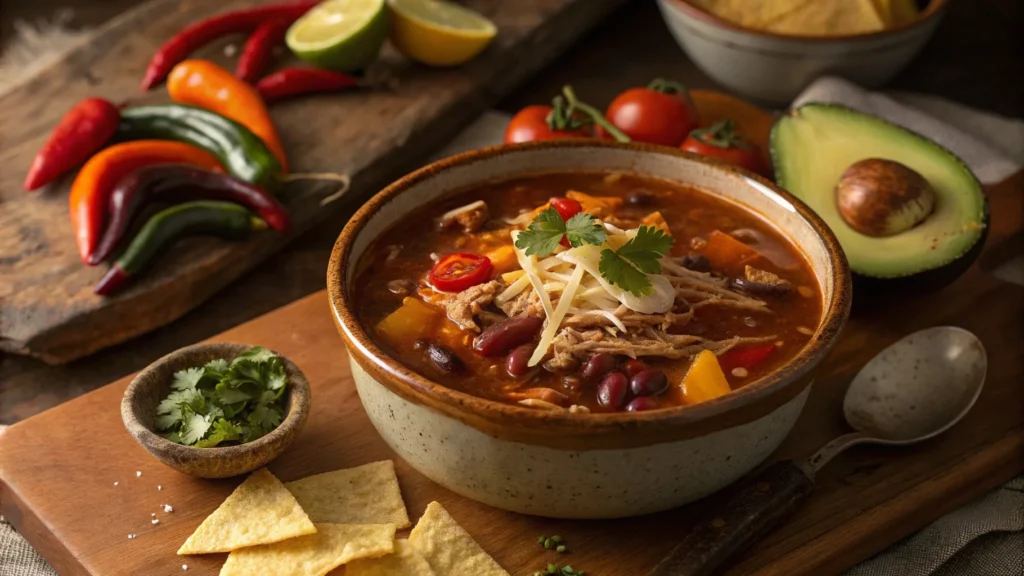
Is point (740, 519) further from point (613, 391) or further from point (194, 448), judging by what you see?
point (194, 448)

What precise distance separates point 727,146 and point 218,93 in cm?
283

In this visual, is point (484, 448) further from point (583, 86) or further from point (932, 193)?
point (583, 86)

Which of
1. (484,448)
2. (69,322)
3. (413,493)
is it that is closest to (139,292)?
(69,322)

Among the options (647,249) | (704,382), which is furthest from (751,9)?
(704,382)

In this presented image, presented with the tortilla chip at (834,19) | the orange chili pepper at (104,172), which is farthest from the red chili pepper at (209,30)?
the tortilla chip at (834,19)

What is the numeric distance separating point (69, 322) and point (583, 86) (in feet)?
11.5

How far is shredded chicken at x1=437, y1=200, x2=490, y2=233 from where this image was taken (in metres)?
4.16

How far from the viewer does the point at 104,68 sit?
6.64m

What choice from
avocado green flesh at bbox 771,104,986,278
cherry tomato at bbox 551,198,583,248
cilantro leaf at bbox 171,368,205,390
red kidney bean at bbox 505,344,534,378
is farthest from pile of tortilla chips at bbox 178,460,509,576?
avocado green flesh at bbox 771,104,986,278

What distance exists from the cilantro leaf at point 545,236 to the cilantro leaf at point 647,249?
22cm

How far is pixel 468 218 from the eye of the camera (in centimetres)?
416

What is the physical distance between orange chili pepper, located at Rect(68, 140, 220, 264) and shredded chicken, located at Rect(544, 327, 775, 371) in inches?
100

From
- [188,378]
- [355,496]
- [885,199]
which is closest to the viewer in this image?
[355,496]

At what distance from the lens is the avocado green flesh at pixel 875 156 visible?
4.43 meters
